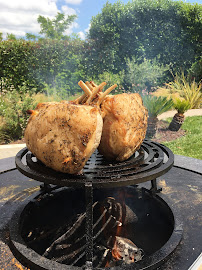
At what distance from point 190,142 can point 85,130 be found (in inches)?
283

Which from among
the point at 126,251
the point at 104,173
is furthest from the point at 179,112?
the point at 104,173

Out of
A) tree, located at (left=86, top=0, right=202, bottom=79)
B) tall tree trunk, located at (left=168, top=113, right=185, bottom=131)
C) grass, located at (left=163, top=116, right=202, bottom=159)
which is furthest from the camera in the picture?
tree, located at (left=86, top=0, right=202, bottom=79)

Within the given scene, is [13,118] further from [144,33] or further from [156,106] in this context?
[144,33]

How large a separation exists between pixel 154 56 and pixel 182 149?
11.7 m

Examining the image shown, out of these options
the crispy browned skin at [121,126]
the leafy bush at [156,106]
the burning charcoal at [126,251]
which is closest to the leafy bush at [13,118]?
the leafy bush at [156,106]

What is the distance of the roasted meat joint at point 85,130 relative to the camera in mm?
1700

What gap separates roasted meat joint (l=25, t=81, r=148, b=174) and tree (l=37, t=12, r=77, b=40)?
3675cm

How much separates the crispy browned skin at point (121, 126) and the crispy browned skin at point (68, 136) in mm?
207

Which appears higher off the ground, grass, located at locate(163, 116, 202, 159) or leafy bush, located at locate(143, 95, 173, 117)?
leafy bush, located at locate(143, 95, 173, 117)

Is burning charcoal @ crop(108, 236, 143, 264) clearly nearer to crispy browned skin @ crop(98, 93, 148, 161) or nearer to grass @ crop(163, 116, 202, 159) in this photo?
crispy browned skin @ crop(98, 93, 148, 161)

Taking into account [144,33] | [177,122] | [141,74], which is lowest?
[177,122]

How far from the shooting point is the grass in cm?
722

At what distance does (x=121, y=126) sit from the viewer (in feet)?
6.35

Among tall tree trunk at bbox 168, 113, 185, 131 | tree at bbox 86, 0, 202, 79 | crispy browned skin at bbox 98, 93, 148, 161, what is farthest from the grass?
tree at bbox 86, 0, 202, 79
